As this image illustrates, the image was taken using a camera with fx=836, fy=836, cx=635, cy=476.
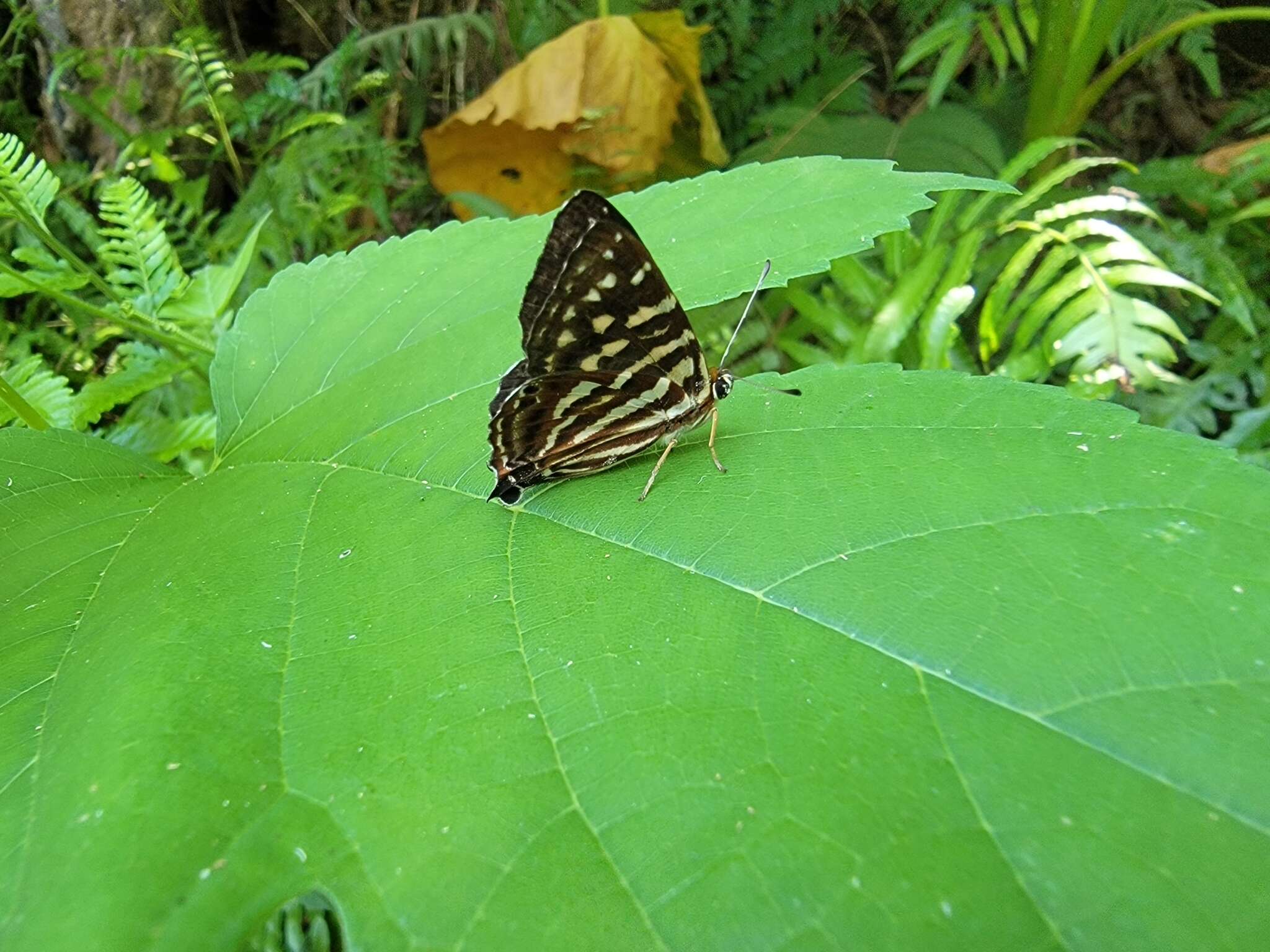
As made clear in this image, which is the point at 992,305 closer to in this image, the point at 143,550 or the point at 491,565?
the point at 491,565

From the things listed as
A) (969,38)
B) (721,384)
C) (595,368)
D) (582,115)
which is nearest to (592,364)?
(595,368)

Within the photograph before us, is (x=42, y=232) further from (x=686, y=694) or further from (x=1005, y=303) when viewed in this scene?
(x=1005, y=303)

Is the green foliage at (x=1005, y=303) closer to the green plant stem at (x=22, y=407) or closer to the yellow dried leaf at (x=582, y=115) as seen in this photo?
the yellow dried leaf at (x=582, y=115)

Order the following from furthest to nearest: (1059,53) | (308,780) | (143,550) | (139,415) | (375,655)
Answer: (1059,53), (139,415), (143,550), (375,655), (308,780)

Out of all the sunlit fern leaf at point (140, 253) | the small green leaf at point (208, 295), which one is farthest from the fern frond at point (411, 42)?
the small green leaf at point (208, 295)

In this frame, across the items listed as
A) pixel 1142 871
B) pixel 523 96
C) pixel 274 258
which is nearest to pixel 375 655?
pixel 1142 871

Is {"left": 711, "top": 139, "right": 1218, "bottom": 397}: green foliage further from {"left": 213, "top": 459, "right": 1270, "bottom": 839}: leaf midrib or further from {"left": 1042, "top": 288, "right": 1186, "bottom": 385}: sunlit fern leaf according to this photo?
{"left": 213, "top": 459, "right": 1270, "bottom": 839}: leaf midrib
